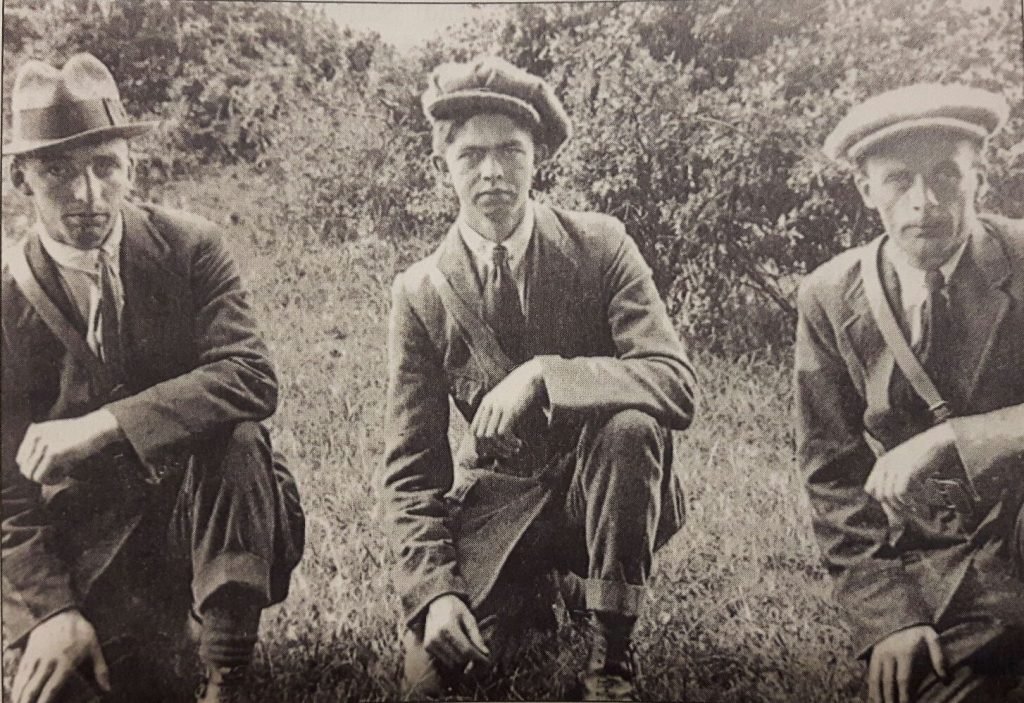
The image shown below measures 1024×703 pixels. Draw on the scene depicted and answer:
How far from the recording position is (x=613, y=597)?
5793mm

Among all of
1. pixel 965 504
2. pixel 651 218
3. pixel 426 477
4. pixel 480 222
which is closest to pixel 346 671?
pixel 426 477

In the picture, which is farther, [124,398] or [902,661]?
[124,398]

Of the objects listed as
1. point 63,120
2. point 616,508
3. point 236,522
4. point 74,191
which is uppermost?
point 63,120

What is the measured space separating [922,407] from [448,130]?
2.72 metres

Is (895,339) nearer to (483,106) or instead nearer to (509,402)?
(509,402)

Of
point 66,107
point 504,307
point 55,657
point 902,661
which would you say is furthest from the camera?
point 66,107

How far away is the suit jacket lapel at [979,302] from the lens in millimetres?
5832

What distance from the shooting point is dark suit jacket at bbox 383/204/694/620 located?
5.91 metres

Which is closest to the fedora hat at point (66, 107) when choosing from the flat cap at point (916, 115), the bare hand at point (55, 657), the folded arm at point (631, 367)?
the bare hand at point (55, 657)

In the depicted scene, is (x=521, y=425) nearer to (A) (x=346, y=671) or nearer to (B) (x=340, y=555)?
(B) (x=340, y=555)

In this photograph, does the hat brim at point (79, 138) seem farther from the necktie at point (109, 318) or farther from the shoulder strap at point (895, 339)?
the shoulder strap at point (895, 339)

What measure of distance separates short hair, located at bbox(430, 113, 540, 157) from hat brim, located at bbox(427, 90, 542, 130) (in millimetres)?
11

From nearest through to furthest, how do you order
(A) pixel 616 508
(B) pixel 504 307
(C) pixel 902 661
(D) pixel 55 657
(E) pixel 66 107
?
(C) pixel 902 661 < (A) pixel 616 508 < (D) pixel 55 657 < (B) pixel 504 307 < (E) pixel 66 107

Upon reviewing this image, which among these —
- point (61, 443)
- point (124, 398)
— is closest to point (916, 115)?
point (124, 398)
